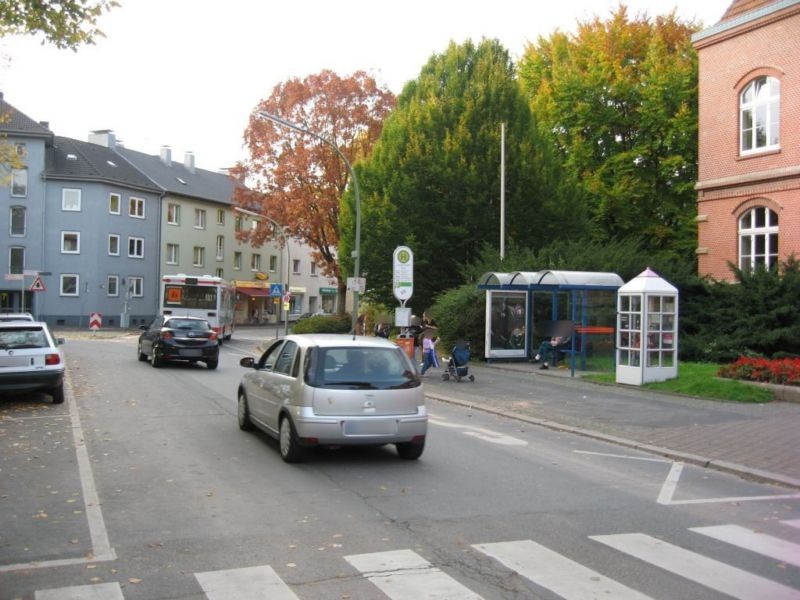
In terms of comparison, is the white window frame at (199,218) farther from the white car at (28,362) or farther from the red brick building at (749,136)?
the white car at (28,362)

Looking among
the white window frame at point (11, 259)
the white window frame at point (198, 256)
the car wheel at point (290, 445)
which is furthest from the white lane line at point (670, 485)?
the white window frame at point (198, 256)

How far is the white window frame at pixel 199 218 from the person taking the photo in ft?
212

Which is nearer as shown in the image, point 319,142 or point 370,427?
point 370,427

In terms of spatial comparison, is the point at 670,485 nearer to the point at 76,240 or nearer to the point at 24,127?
the point at 76,240

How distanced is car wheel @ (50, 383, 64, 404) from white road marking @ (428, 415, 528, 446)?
685 cm

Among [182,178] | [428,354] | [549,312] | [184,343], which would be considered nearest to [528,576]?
[428,354]

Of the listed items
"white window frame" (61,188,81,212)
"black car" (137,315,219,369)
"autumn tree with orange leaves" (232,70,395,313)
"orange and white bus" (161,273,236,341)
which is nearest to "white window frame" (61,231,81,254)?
"white window frame" (61,188,81,212)

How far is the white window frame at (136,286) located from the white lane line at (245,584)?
2174 inches

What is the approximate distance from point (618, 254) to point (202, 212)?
156 feet

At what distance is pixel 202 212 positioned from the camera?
6556 centimetres

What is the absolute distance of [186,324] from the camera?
2314cm

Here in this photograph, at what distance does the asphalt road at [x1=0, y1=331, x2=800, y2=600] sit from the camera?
5137mm

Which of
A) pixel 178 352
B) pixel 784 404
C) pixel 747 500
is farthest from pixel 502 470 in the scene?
pixel 178 352

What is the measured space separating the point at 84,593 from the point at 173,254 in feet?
197
